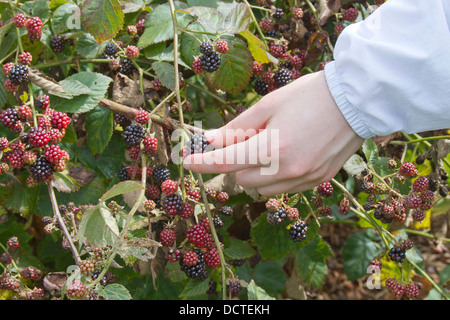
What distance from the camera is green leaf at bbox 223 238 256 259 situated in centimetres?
142

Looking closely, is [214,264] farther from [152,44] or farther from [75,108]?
[152,44]

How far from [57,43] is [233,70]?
0.54 m

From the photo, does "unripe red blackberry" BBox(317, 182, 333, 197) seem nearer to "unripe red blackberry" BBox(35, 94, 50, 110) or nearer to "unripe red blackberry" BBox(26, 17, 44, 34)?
"unripe red blackberry" BBox(35, 94, 50, 110)

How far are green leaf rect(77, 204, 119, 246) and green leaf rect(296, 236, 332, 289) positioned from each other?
3.02 feet

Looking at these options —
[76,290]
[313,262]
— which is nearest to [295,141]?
[76,290]

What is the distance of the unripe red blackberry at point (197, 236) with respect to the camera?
3.80ft

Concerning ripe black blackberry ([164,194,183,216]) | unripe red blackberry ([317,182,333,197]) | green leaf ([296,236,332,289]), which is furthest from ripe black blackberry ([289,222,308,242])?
green leaf ([296,236,332,289])

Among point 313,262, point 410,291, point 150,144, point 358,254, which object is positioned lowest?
point 358,254

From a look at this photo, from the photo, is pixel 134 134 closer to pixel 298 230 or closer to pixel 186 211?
pixel 186 211

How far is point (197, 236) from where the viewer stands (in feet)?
3.80

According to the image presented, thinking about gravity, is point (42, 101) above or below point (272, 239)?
above

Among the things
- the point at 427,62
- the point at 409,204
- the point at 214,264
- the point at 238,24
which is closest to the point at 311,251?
the point at 409,204

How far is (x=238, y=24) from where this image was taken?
4.12 ft
